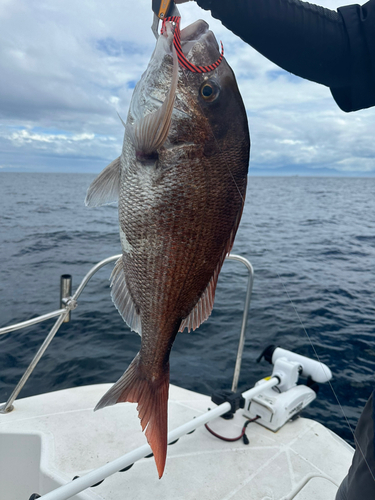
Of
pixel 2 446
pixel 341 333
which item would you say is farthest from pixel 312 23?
pixel 341 333

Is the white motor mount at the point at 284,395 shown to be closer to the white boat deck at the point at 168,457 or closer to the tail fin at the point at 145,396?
the white boat deck at the point at 168,457

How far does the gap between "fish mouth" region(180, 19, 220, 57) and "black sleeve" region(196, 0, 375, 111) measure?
0.08 meters

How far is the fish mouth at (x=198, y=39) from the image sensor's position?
4.34 feet

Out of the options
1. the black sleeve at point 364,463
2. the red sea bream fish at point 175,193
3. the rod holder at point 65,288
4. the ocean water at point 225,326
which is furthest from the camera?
the ocean water at point 225,326

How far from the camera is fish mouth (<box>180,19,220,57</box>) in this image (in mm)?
1323

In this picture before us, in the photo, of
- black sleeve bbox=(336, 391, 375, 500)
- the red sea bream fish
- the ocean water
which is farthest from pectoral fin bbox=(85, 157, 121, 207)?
black sleeve bbox=(336, 391, 375, 500)

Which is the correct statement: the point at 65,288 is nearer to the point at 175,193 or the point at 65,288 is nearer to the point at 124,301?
the point at 124,301

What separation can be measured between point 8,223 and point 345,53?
23114mm

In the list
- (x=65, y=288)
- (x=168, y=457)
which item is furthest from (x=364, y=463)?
(x=65, y=288)

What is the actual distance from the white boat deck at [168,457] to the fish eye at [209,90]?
2.60 metres

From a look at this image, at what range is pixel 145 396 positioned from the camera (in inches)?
55.4

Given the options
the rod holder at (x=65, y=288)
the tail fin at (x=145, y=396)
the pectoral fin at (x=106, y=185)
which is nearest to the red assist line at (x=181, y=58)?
the pectoral fin at (x=106, y=185)

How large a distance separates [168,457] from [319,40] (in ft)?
9.91

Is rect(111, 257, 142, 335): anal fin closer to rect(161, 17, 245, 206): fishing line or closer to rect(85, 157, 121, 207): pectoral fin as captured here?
rect(85, 157, 121, 207): pectoral fin
